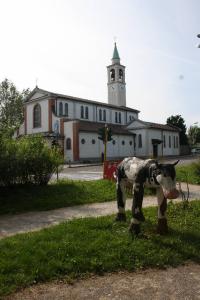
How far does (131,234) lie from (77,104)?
157 feet

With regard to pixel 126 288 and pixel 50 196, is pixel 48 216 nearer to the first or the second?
pixel 50 196

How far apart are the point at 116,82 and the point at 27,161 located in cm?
5655

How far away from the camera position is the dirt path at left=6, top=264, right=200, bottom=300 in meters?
4.54

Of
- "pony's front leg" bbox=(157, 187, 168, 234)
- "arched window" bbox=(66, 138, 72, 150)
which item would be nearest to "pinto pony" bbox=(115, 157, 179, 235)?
"pony's front leg" bbox=(157, 187, 168, 234)

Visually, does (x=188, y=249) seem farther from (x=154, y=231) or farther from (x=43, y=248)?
(x=43, y=248)

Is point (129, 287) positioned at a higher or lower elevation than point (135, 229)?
lower

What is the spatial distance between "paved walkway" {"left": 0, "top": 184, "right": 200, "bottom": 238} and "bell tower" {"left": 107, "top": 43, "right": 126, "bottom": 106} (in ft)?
189

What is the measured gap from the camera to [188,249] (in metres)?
6.33

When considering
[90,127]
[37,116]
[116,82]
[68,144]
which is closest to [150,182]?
[68,144]

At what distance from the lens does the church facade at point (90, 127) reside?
47.7 metres

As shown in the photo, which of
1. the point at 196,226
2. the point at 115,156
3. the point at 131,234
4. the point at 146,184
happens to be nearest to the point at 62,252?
the point at 131,234

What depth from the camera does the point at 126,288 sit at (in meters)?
4.80

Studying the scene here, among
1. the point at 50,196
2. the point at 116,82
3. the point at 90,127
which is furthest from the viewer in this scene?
the point at 116,82

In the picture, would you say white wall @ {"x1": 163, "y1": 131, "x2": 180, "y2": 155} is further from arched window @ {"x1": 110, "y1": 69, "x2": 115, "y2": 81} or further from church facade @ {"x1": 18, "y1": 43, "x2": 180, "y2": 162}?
arched window @ {"x1": 110, "y1": 69, "x2": 115, "y2": 81}
